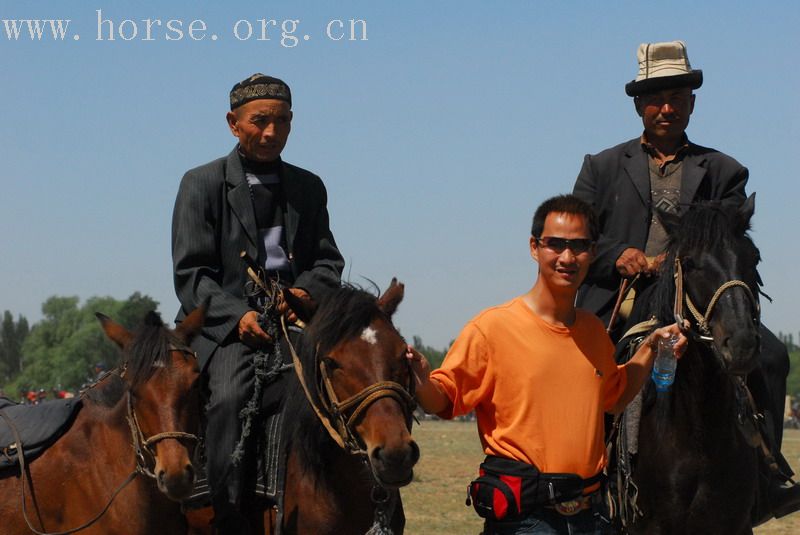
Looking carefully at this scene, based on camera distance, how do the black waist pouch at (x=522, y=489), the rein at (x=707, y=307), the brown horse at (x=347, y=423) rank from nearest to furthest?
the black waist pouch at (x=522, y=489), the brown horse at (x=347, y=423), the rein at (x=707, y=307)

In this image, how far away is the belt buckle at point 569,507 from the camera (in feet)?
16.9

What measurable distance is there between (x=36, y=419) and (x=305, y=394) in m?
1.91

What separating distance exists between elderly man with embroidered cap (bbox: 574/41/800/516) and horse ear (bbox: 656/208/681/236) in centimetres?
71

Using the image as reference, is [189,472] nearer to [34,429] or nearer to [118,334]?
[118,334]

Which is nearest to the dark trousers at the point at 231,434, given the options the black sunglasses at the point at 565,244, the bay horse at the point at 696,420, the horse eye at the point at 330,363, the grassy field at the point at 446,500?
the horse eye at the point at 330,363

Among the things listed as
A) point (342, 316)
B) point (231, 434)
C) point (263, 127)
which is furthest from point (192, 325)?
point (342, 316)

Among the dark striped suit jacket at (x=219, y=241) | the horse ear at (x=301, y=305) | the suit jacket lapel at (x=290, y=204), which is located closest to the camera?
the horse ear at (x=301, y=305)

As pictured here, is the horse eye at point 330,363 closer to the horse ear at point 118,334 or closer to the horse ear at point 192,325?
the horse ear at point 192,325

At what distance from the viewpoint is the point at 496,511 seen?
203 inches

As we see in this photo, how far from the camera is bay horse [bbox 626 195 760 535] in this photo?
23.6 feet

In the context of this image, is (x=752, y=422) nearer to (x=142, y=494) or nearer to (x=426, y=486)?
(x=142, y=494)

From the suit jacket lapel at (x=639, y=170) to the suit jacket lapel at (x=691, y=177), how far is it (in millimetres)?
231

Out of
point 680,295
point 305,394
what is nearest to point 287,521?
point 305,394

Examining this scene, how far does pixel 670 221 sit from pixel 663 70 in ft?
4.75
